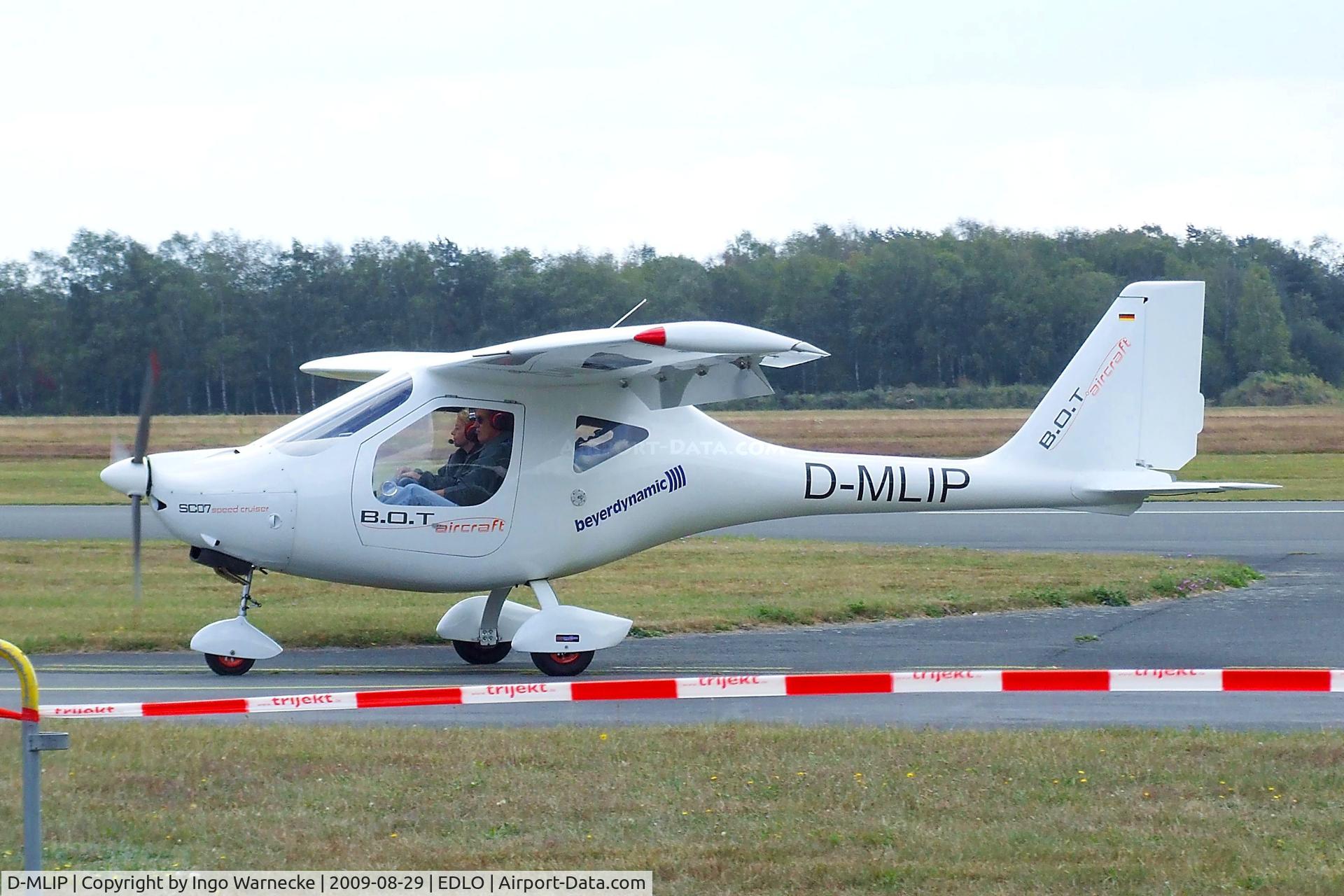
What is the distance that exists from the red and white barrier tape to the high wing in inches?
96.1

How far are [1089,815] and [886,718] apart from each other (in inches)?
106

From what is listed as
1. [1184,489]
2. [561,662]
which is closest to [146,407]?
[561,662]

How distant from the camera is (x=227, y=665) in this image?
10.8 meters

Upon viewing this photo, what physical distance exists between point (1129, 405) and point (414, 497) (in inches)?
245

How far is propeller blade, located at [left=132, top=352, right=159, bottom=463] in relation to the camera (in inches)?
396

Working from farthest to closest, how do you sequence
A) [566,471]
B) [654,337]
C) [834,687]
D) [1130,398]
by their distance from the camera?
1. [1130,398]
2. [566,471]
3. [654,337]
4. [834,687]

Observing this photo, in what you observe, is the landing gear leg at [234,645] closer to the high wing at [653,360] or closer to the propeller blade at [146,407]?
the propeller blade at [146,407]

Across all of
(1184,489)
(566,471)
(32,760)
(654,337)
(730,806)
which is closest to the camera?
(32,760)

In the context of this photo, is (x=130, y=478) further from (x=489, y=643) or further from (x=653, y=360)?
(x=653, y=360)

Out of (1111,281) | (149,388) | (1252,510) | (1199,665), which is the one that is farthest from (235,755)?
(1111,281)

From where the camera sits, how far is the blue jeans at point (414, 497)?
10812mm

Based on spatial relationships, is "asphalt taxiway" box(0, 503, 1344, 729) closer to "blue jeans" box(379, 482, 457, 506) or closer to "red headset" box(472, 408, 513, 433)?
"blue jeans" box(379, 482, 457, 506)

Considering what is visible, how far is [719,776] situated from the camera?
7051mm

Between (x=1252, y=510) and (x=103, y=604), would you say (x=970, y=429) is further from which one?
(x=103, y=604)
